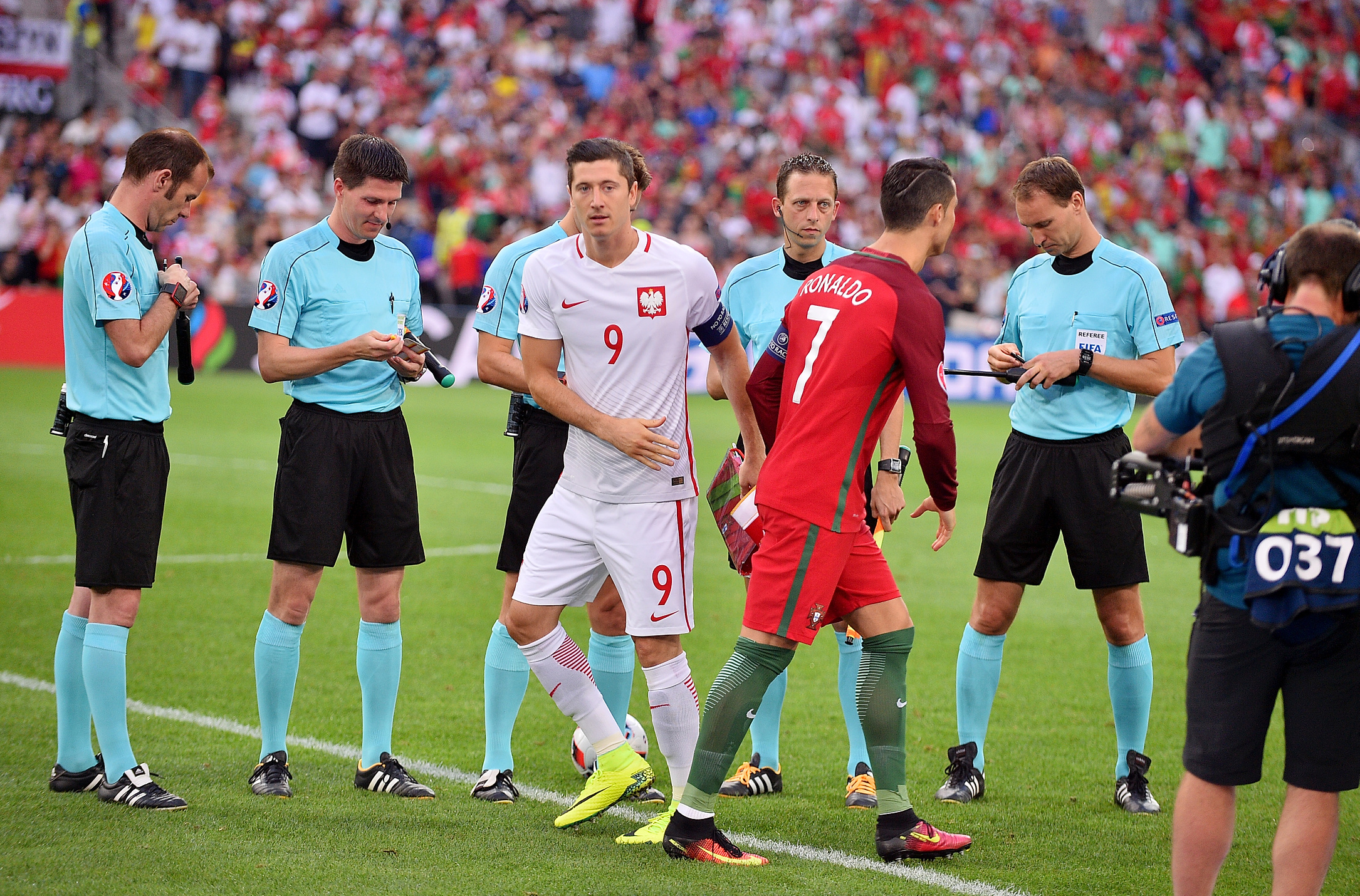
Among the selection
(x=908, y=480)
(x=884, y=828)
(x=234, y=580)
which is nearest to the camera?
(x=884, y=828)

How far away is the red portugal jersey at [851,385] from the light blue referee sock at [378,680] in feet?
6.21

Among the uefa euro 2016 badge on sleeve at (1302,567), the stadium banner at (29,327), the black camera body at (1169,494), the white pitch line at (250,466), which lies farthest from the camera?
the stadium banner at (29,327)

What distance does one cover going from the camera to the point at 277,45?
24859 millimetres

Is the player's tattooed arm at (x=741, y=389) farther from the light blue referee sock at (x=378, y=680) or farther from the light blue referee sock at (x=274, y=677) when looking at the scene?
the light blue referee sock at (x=274, y=677)

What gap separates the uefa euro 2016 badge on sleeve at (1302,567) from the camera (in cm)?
340

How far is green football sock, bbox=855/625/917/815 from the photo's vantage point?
4.73m

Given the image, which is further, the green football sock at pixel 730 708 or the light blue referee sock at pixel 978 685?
the light blue referee sock at pixel 978 685

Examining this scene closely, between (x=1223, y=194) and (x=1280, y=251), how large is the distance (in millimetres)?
26416

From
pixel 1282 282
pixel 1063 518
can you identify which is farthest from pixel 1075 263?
pixel 1282 282

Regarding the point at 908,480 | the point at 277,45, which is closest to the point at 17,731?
the point at 908,480

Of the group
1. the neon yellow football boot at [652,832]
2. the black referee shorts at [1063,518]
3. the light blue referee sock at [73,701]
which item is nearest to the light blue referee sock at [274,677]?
the light blue referee sock at [73,701]

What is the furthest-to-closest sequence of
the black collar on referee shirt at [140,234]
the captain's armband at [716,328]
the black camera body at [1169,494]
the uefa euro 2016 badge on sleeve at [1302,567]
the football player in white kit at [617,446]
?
the black collar on referee shirt at [140,234] → the captain's armband at [716,328] → the football player in white kit at [617,446] → the black camera body at [1169,494] → the uefa euro 2016 badge on sleeve at [1302,567]

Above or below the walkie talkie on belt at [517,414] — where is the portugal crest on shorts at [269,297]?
above

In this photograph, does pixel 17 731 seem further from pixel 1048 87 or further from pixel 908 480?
pixel 1048 87
